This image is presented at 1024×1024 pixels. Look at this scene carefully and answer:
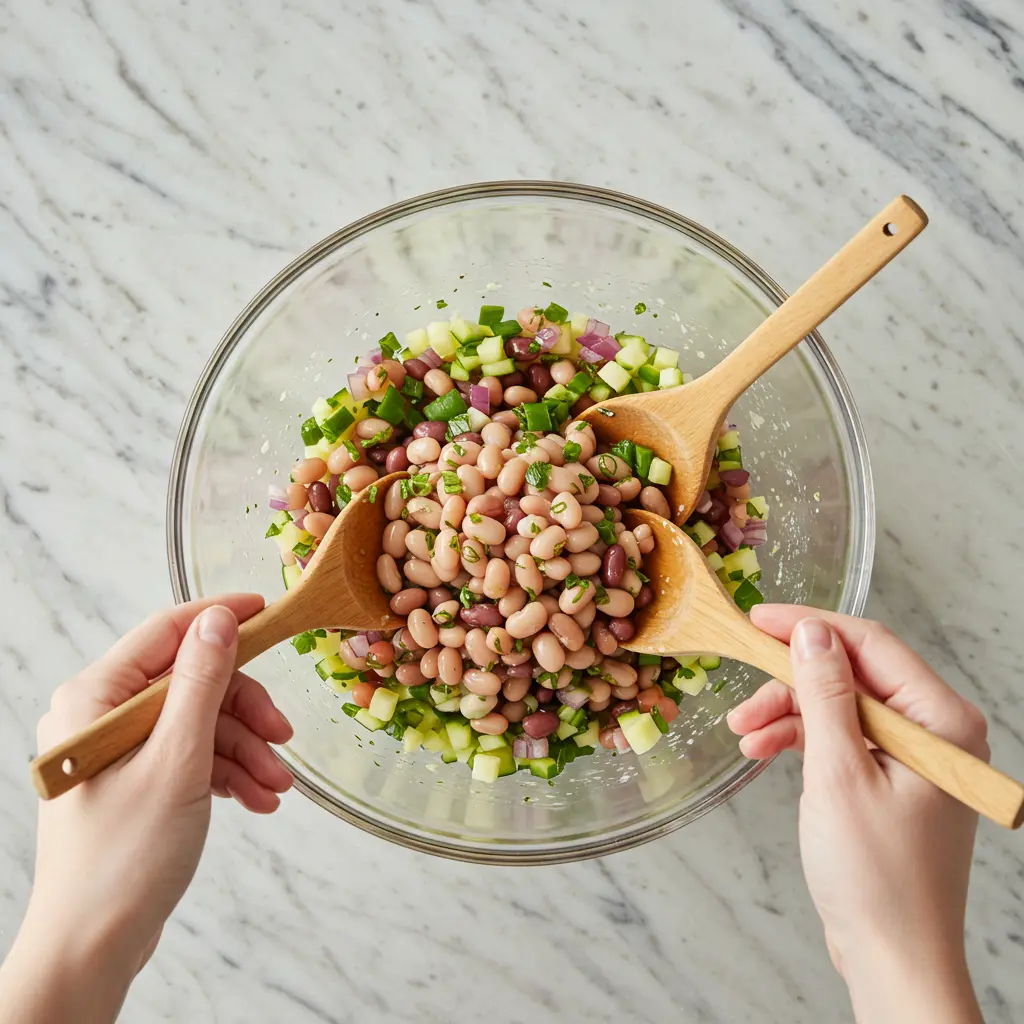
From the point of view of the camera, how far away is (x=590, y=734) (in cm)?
204

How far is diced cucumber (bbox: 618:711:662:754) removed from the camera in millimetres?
1955

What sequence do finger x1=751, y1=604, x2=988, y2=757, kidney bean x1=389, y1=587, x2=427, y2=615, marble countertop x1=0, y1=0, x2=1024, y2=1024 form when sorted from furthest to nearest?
marble countertop x1=0, y1=0, x2=1024, y2=1024
kidney bean x1=389, y1=587, x2=427, y2=615
finger x1=751, y1=604, x2=988, y2=757

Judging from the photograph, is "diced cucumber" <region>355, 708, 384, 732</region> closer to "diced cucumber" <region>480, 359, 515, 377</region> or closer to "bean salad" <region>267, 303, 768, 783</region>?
"bean salad" <region>267, 303, 768, 783</region>

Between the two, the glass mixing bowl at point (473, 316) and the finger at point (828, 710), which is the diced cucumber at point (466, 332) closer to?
the glass mixing bowl at point (473, 316)

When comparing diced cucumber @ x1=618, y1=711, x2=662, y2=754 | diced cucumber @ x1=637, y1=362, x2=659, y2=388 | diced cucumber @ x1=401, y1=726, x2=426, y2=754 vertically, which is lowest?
diced cucumber @ x1=401, y1=726, x2=426, y2=754

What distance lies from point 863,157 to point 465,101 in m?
0.96

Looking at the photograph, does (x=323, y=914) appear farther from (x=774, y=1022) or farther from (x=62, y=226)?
(x=62, y=226)

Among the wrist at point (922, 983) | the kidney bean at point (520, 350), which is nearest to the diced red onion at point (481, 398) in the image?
the kidney bean at point (520, 350)

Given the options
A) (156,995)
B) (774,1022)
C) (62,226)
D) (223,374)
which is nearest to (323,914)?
(156,995)

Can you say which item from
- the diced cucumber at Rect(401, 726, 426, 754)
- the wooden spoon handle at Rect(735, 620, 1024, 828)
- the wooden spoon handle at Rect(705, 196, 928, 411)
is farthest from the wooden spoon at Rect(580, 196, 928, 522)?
the diced cucumber at Rect(401, 726, 426, 754)

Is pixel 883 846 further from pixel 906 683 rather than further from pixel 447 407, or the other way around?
pixel 447 407

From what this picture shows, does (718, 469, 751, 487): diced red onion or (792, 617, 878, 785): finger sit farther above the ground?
(718, 469, 751, 487): diced red onion

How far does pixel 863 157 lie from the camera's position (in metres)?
2.31

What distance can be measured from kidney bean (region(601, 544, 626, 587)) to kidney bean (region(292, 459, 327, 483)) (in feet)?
2.07
